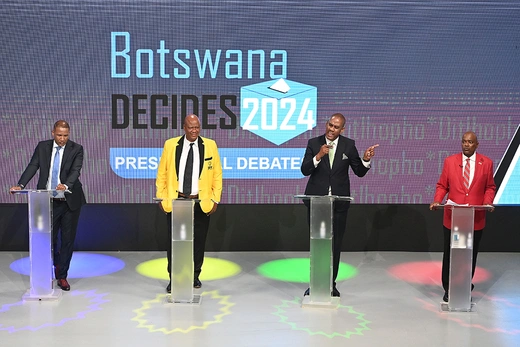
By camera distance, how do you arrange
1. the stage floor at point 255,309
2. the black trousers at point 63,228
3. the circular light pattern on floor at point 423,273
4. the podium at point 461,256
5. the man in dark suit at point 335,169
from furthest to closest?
the circular light pattern on floor at point 423,273 → the black trousers at point 63,228 → the man in dark suit at point 335,169 → the podium at point 461,256 → the stage floor at point 255,309

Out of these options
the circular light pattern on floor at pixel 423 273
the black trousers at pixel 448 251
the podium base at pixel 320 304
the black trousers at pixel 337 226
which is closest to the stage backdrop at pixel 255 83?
the circular light pattern on floor at pixel 423 273

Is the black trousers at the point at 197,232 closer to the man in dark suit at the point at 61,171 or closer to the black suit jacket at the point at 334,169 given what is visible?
the man in dark suit at the point at 61,171

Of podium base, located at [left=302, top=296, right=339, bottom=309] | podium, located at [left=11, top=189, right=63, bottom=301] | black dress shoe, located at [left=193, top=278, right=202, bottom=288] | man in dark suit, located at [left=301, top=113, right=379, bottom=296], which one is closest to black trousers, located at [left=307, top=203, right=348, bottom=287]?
man in dark suit, located at [left=301, top=113, right=379, bottom=296]

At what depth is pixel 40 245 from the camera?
5.07 m

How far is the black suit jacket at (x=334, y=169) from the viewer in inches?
202

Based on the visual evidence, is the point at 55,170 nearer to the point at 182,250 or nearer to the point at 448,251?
the point at 182,250

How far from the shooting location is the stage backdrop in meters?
6.71

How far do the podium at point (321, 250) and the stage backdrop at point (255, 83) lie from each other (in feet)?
6.75

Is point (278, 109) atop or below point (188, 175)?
atop

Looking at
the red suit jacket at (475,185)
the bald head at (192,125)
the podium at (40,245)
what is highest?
the bald head at (192,125)

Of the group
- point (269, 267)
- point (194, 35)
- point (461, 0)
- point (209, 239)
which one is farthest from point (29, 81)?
point (461, 0)

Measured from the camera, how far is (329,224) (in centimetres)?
494

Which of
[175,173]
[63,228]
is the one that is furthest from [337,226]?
[63,228]

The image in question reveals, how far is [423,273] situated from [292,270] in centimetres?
A: 132
